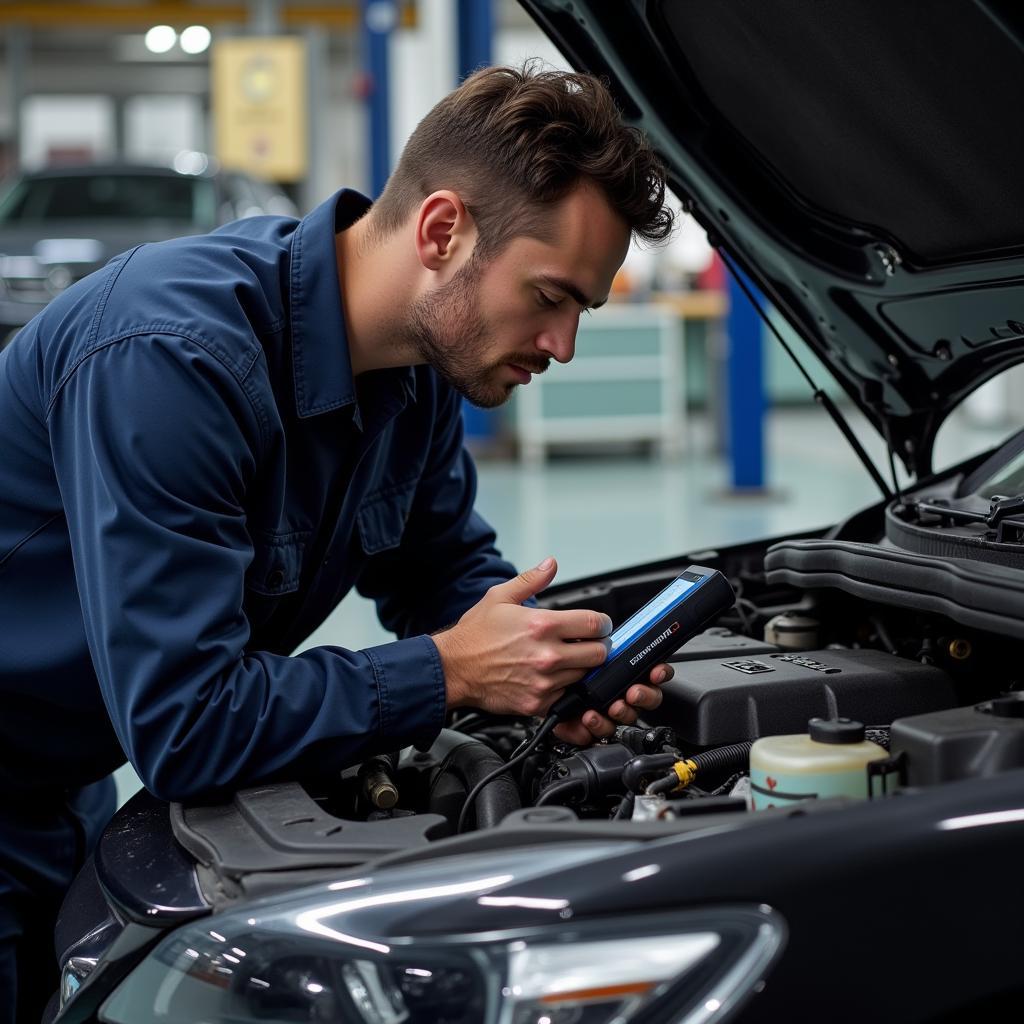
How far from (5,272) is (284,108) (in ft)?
19.2

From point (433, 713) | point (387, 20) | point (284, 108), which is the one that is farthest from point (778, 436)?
point (433, 713)

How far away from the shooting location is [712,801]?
981 mm

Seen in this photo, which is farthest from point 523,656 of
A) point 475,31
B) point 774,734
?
point 475,31

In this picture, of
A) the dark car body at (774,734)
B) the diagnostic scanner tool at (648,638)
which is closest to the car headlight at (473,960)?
the dark car body at (774,734)

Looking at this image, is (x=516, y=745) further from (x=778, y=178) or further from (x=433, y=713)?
(x=778, y=178)

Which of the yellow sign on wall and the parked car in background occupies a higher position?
the yellow sign on wall

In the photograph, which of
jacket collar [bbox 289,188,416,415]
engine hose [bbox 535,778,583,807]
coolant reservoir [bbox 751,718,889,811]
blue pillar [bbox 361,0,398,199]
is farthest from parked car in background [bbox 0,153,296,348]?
coolant reservoir [bbox 751,718,889,811]

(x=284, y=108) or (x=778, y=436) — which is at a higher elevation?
(x=284, y=108)

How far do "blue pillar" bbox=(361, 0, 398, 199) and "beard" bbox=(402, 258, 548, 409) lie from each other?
7.11m

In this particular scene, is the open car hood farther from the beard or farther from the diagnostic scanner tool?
the diagnostic scanner tool

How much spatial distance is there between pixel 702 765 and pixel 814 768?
197 millimetres

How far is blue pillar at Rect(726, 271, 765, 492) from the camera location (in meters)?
6.12

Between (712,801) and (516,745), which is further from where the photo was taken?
(516,745)

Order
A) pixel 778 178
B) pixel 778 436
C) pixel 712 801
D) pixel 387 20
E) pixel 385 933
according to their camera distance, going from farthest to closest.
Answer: pixel 778 436, pixel 387 20, pixel 778 178, pixel 712 801, pixel 385 933
